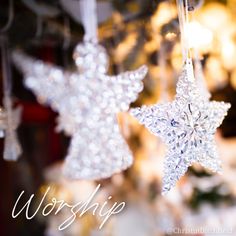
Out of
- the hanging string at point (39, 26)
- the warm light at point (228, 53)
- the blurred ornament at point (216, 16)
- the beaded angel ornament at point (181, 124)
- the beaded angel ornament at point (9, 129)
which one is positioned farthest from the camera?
the warm light at point (228, 53)

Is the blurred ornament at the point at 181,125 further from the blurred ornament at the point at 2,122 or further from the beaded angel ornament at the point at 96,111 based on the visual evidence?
the blurred ornament at the point at 2,122

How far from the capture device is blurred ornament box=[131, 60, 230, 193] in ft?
1.43

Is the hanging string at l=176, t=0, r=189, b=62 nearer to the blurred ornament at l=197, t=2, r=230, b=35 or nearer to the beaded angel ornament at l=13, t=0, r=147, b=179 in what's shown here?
the beaded angel ornament at l=13, t=0, r=147, b=179

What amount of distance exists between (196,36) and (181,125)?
6.0 inches

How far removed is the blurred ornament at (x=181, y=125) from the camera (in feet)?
1.43

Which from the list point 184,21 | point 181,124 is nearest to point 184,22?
point 184,21

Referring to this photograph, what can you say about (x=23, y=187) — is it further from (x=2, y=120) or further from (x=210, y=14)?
(x=210, y=14)

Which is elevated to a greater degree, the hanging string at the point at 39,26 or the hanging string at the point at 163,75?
the hanging string at the point at 39,26

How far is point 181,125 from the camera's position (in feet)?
1.45

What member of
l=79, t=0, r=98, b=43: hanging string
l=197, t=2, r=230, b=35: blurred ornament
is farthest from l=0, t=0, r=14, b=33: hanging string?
l=197, t=2, r=230, b=35: blurred ornament

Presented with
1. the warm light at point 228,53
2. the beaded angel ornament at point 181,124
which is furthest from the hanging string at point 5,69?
the warm light at point 228,53

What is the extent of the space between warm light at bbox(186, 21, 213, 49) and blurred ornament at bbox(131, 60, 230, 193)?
56 mm

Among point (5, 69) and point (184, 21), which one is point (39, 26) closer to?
point (5, 69)

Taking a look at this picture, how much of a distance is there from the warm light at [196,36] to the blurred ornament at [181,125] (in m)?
0.06
